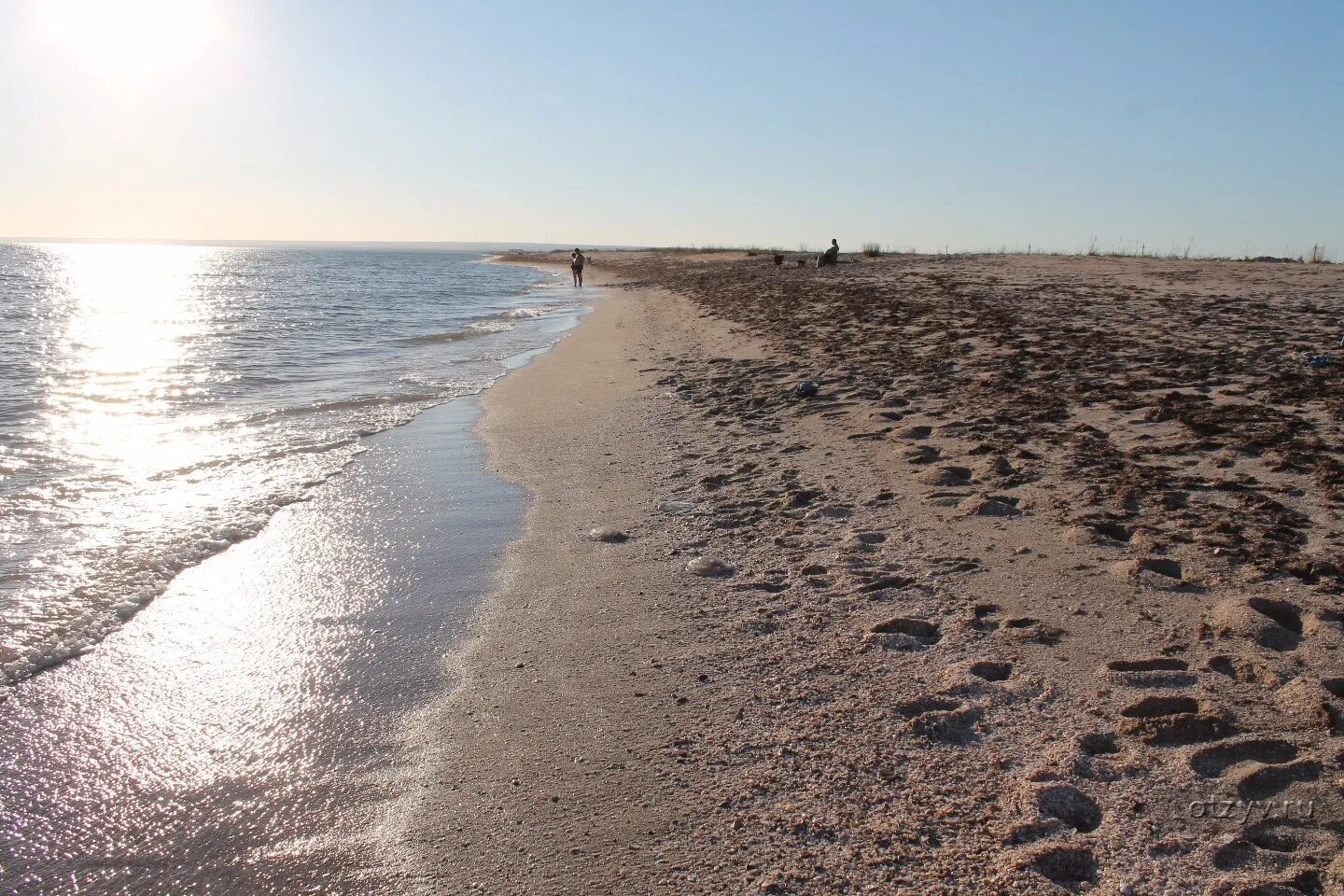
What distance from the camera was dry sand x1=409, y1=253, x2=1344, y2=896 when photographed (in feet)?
7.59

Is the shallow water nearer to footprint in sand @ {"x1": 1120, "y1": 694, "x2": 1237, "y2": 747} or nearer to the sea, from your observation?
the sea

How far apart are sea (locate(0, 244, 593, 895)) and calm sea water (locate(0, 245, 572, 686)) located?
1.2 inches

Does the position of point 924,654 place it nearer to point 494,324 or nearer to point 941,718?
point 941,718

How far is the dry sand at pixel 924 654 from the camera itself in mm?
2312

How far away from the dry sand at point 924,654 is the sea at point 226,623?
30 cm

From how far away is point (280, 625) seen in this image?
3996 millimetres

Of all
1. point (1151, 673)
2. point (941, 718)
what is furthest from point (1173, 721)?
point (941, 718)

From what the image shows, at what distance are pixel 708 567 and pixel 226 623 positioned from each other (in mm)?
2348

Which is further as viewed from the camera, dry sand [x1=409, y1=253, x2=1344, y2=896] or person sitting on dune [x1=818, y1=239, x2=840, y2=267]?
person sitting on dune [x1=818, y1=239, x2=840, y2=267]

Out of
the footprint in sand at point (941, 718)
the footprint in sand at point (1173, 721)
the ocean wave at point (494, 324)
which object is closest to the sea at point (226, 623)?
the footprint in sand at point (941, 718)

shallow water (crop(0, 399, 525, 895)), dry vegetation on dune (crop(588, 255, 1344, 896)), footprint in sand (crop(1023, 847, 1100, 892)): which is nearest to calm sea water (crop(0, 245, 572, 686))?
shallow water (crop(0, 399, 525, 895))

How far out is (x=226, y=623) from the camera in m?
4.03

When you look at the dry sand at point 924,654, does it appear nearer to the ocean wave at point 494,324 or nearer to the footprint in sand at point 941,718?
the footprint in sand at point 941,718

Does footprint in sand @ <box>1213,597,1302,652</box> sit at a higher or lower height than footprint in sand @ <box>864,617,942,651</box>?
higher
